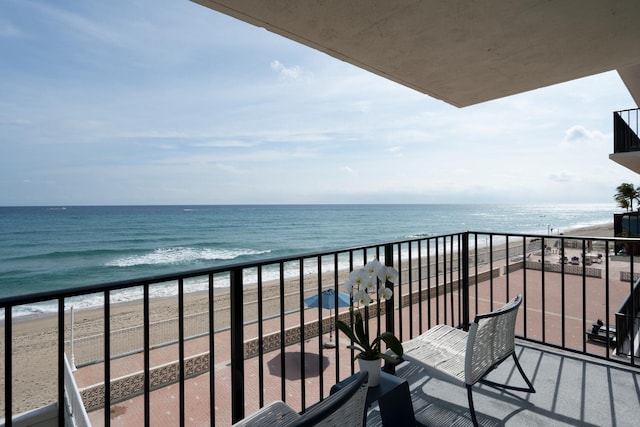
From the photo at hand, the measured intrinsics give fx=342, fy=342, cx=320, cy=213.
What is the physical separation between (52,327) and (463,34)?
13.5 metres

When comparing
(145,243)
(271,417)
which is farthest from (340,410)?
(145,243)

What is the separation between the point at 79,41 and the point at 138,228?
51.0 ft

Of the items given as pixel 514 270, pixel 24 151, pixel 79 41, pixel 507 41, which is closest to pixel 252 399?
pixel 507 41

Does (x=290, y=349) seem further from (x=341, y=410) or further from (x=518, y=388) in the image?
(x=341, y=410)

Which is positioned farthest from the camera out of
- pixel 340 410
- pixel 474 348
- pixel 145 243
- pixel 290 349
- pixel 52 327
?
pixel 145 243

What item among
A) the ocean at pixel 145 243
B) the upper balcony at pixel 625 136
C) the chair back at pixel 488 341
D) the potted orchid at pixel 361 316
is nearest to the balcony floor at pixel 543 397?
the chair back at pixel 488 341

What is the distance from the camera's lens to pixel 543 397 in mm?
2113

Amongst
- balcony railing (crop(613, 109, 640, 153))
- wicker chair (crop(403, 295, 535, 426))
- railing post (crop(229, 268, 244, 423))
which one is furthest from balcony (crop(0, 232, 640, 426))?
balcony railing (crop(613, 109, 640, 153))

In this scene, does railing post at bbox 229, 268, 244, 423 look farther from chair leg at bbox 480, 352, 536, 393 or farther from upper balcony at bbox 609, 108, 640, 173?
upper balcony at bbox 609, 108, 640, 173

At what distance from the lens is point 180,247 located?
23516 millimetres

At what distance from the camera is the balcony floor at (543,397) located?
6.27 feet

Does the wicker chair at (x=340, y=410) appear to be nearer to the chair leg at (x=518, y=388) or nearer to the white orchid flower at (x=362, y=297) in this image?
the white orchid flower at (x=362, y=297)

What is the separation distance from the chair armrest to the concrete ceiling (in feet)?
5.23

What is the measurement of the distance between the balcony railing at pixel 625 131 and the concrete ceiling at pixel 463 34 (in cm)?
788
